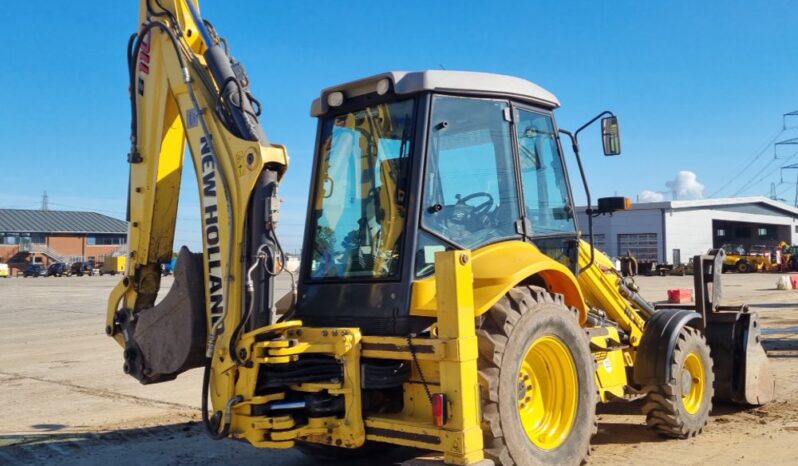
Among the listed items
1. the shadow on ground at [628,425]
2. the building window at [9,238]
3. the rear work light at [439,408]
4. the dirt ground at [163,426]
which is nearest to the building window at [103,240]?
the building window at [9,238]

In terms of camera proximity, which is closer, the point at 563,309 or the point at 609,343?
the point at 563,309

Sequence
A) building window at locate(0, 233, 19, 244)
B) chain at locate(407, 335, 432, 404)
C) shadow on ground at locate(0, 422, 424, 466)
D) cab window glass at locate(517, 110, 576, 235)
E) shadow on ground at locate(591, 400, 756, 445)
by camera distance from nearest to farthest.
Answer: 1. chain at locate(407, 335, 432, 404)
2. cab window glass at locate(517, 110, 576, 235)
3. shadow on ground at locate(0, 422, 424, 466)
4. shadow on ground at locate(591, 400, 756, 445)
5. building window at locate(0, 233, 19, 244)

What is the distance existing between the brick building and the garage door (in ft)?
151

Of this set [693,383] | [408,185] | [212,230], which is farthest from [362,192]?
[693,383]

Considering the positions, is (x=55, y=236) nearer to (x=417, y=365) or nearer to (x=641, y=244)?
(x=641, y=244)

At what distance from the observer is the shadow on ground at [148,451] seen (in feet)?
19.4

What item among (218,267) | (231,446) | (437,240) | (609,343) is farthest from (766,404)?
(218,267)

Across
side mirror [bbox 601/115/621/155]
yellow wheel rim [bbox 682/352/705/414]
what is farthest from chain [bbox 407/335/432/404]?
yellow wheel rim [bbox 682/352/705/414]

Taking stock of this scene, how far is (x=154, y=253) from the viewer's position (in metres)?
5.25

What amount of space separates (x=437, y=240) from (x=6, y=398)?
6.90 meters

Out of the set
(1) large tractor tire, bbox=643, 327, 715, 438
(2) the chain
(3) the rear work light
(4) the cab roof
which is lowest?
(1) large tractor tire, bbox=643, 327, 715, 438

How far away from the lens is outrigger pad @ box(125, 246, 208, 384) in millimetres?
4805

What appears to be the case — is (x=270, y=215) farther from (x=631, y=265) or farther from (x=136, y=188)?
(x=631, y=265)

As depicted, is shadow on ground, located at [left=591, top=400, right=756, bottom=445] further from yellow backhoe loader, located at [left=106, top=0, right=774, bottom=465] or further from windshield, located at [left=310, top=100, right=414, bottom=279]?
windshield, located at [left=310, top=100, right=414, bottom=279]
